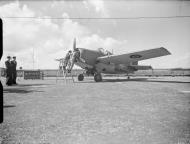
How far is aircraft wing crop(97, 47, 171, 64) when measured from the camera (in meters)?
17.8

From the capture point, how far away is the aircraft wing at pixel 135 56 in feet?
58.3

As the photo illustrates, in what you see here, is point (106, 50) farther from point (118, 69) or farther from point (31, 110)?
point (31, 110)

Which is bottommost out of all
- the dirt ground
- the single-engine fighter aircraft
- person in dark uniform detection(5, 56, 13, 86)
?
the dirt ground

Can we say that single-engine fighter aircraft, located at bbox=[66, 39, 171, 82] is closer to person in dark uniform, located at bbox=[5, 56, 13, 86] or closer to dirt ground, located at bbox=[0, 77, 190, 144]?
person in dark uniform, located at bbox=[5, 56, 13, 86]

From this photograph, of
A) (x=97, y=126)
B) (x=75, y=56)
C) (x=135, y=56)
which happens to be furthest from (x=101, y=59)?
(x=97, y=126)

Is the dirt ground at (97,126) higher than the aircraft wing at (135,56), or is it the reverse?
the aircraft wing at (135,56)

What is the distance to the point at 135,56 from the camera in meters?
19.7

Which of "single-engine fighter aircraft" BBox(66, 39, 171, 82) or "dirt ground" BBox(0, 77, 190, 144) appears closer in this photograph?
"dirt ground" BBox(0, 77, 190, 144)

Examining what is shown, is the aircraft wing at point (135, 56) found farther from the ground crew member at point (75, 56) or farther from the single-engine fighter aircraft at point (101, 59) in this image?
the ground crew member at point (75, 56)

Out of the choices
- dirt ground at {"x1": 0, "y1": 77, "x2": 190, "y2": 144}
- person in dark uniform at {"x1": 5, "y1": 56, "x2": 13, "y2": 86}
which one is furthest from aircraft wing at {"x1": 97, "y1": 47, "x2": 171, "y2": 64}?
dirt ground at {"x1": 0, "y1": 77, "x2": 190, "y2": 144}

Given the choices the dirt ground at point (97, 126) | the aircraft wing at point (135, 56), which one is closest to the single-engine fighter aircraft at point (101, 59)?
the aircraft wing at point (135, 56)

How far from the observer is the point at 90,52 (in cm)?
1955

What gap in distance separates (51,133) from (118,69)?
18.9 meters

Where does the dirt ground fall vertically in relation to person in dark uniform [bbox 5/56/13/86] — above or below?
below
